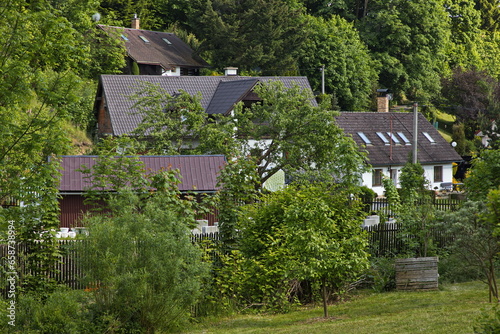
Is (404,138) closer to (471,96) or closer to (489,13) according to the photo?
(471,96)

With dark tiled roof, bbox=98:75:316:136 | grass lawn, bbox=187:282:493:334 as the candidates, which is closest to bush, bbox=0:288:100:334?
grass lawn, bbox=187:282:493:334

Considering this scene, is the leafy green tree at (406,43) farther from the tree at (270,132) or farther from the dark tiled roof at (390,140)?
the tree at (270,132)

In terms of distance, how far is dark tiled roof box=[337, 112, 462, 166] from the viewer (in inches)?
1832

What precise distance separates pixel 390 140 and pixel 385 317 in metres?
33.6

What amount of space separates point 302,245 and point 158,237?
Answer: 300 cm

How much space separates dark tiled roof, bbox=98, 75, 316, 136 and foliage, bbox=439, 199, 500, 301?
78.2ft

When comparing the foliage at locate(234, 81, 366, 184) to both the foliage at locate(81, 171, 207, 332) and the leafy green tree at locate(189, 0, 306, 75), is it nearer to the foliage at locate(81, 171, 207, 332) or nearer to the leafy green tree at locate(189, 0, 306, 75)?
the foliage at locate(81, 171, 207, 332)

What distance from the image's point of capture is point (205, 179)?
86.4ft

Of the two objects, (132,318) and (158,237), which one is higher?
(158,237)

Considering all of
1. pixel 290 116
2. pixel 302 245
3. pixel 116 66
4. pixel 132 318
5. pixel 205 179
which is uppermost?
pixel 116 66

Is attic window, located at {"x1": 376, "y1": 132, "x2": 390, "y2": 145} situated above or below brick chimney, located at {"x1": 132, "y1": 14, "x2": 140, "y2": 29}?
below

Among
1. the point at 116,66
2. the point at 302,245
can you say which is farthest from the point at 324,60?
the point at 302,245

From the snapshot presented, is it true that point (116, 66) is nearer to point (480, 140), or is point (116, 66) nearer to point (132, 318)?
point (480, 140)

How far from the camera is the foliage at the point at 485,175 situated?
17547 millimetres
